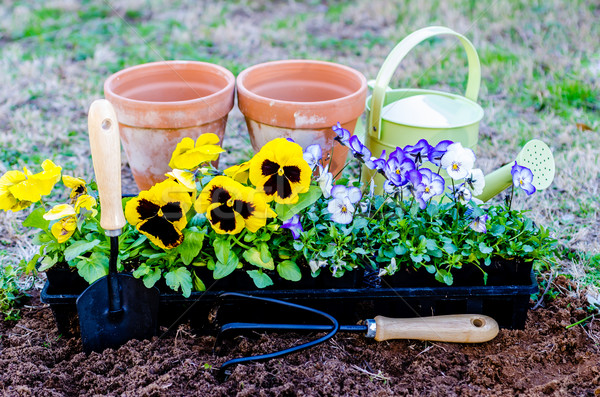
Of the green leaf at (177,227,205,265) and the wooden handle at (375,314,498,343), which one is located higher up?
the green leaf at (177,227,205,265)

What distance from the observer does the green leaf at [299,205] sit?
1325mm

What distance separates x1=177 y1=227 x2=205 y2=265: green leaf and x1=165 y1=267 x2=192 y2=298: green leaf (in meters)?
0.03

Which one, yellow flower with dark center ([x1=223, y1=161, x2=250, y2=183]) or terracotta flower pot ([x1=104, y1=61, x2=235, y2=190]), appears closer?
yellow flower with dark center ([x1=223, y1=161, x2=250, y2=183])

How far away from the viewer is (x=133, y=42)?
3633mm

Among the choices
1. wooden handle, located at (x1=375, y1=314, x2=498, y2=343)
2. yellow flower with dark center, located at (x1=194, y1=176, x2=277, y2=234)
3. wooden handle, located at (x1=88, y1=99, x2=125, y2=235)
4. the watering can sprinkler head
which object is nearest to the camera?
wooden handle, located at (x1=88, y1=99, x2=125, y2=235)

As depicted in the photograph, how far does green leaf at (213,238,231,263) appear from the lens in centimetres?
130

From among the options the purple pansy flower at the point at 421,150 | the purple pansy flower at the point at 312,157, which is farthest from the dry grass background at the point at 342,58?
the purple pansy flower at the point at 312,157

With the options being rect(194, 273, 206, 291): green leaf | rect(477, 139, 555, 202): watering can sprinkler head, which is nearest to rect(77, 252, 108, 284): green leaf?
rect(194, 273, 206, 291): green leaf

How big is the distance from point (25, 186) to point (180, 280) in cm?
42

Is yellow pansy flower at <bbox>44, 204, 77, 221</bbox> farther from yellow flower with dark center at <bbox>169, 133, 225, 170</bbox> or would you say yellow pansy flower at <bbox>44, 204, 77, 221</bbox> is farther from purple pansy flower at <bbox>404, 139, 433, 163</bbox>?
purple pansy flower at <bbox>404, 139, 433, 163</bbox>

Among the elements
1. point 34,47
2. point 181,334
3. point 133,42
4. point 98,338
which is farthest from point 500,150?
point 34,47

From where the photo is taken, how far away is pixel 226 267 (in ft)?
4.31

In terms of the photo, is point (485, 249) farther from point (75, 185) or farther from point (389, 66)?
point (75, 185)

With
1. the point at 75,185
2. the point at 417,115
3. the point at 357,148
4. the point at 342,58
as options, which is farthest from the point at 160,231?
the point at 342,58
